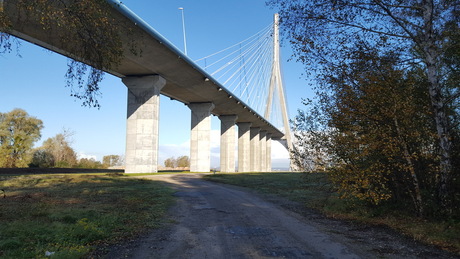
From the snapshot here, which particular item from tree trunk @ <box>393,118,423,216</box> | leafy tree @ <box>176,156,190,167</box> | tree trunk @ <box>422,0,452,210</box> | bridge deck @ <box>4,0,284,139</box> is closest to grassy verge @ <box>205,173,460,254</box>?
tree trunk @ <box>393,118,423,216</box>

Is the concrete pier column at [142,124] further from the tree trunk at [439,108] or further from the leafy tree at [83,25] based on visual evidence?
the tree trunk at [439,108]

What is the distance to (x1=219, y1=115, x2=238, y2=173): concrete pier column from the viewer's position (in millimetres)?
62984

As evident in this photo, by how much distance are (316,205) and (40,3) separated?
11851 mm

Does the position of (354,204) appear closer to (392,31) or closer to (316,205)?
(316,205)

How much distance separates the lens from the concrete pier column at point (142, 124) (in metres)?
34.7

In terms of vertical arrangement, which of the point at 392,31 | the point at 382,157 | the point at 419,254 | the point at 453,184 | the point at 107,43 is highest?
the point at 392,31

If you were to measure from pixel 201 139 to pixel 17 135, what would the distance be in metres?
29.3

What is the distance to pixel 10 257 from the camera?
5.34 metres

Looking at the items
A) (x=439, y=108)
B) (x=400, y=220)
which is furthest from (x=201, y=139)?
(x=439, y=108)

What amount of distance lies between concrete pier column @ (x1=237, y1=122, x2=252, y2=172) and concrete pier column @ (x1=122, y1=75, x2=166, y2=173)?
40563 mm

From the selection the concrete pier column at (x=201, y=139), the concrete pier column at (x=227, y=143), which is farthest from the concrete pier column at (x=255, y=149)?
the concrete pier column at (x=201, y=139)

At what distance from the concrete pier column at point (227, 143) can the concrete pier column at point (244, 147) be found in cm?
1095

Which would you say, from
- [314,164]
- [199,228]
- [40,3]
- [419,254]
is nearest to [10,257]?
[199,228]

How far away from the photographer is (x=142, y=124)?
3491cm
